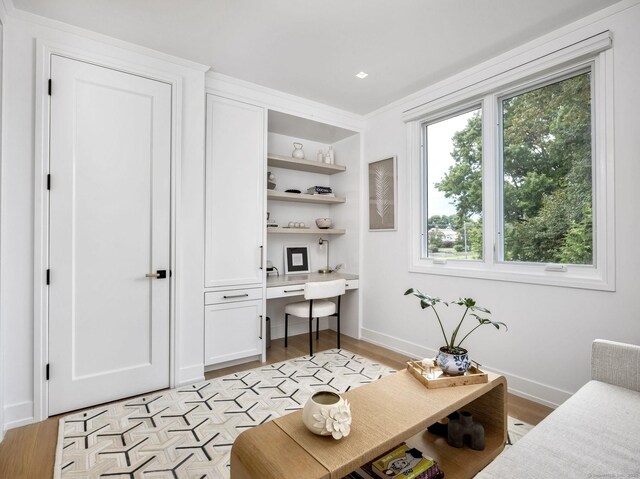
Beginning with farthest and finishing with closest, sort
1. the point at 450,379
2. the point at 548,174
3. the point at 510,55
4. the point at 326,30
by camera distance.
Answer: the point at 510,55 < the point at 548,174 < the point at 326,30 < the point at 450,379

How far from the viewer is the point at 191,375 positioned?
277cm

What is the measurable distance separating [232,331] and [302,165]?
6.38 feet

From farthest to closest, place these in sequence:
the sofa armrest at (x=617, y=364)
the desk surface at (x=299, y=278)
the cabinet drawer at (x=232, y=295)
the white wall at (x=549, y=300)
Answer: the desk surface at (x=299, y=278), the cabinet drawer at (x=232, y=295), the white wall at (x=549, y=300), the sofa armrest at (x=617, y=364)

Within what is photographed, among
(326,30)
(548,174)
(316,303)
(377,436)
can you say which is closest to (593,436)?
(377,436)

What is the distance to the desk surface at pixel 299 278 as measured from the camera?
3407 millimetres

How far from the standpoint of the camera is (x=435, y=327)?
3172 millimetres

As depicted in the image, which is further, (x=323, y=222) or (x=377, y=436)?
(x=323, y=222)

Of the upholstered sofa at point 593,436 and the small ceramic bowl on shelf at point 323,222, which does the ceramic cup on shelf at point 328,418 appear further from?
the small ceramic bowl on shelf at point 323,222

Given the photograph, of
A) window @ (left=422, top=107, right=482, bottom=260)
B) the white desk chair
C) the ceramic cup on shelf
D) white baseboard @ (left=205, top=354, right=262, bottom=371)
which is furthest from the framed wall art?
the ceramic cup on shelf

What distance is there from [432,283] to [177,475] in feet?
8.06

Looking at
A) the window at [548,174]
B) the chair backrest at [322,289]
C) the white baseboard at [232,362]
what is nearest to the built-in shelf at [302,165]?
the chair backrest at [322,289]

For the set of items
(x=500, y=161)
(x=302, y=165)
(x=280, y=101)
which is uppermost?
(x=280, y=101)

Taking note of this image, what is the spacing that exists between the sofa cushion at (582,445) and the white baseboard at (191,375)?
2.29 metres

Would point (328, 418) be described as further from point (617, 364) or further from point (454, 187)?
point (454, 187)
